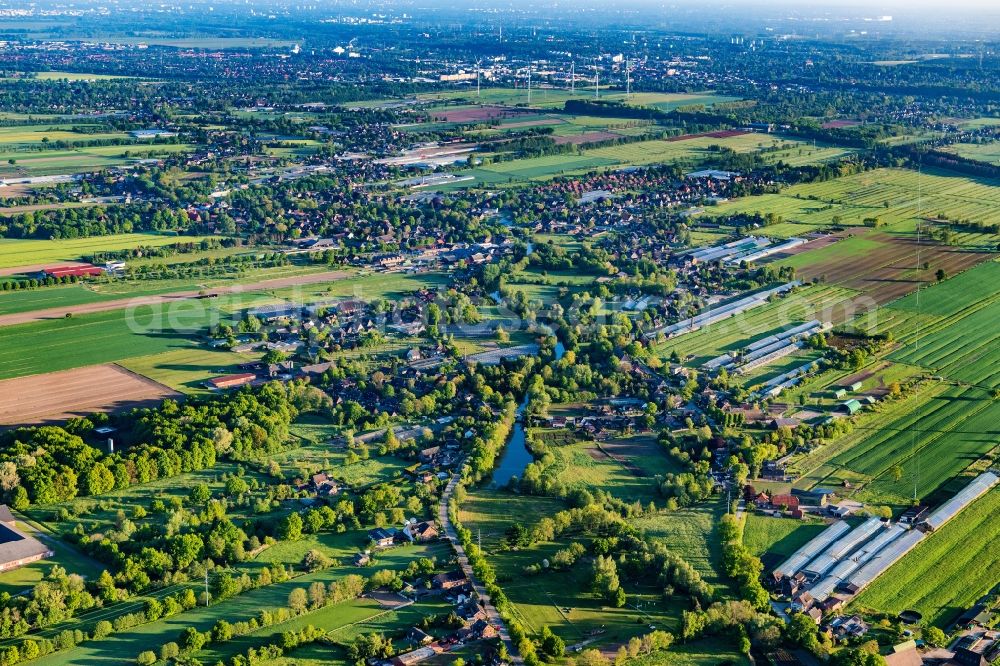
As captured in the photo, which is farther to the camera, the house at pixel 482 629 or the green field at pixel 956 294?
the green field at pixel 956 294

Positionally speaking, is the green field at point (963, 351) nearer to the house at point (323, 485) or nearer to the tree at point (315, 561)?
the house at point (323, 485)

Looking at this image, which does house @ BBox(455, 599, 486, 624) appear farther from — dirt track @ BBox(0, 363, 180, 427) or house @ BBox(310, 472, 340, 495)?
dirt track @ BBox(0, 363, 180, 427)

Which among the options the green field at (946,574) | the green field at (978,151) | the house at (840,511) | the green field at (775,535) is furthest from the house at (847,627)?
the green field at (978,151)

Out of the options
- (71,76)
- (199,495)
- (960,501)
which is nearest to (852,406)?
(960,501)

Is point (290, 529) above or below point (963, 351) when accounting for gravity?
below

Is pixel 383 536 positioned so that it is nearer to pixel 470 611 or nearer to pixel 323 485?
pixel 323 485

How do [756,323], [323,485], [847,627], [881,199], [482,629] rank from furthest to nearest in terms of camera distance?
[881,199] → [756,323] → [323,485] → [847,627] → [482,629]

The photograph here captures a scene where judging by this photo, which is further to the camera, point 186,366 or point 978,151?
point 978,151

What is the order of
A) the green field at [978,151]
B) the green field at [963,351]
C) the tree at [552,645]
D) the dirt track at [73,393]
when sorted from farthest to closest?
the green field at [978,151], the green field at [963,351], the dirt track at [73,393], the tree at [552,645]

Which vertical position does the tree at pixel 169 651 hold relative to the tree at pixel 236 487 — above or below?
below
